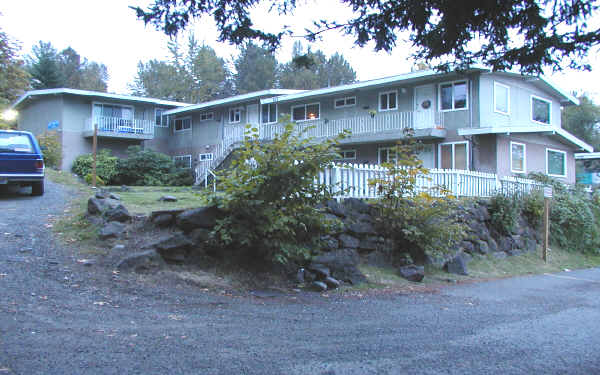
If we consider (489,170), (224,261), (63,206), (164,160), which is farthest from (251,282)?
(164,160)

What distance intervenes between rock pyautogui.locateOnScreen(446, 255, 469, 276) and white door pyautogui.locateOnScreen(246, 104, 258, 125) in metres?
18.4

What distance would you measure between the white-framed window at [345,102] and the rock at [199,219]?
56.2 feet

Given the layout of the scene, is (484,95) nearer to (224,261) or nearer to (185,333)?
(224,261)

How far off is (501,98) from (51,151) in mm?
21093

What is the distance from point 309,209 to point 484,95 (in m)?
14.7

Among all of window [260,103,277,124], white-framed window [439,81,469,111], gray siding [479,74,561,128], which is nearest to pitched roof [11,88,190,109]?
window [260,103,277,124]

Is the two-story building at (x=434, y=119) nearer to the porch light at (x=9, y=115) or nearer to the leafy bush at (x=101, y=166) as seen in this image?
the porch light at (x=9, y=115)

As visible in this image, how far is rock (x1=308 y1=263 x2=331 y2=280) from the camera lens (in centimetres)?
846

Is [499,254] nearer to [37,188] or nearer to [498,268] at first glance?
[498,268]

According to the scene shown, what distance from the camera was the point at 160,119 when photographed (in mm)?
31906

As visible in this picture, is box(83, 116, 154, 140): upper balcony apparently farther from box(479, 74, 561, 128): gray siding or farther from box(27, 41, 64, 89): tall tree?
box(27, 41, 64, 89): tall tree

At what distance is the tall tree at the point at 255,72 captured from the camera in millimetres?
55562

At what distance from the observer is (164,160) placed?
86.4 feet

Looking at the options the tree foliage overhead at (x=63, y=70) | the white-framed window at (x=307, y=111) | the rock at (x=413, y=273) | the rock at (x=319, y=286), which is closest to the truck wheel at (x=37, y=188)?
the rock at (x=319, y=286)
